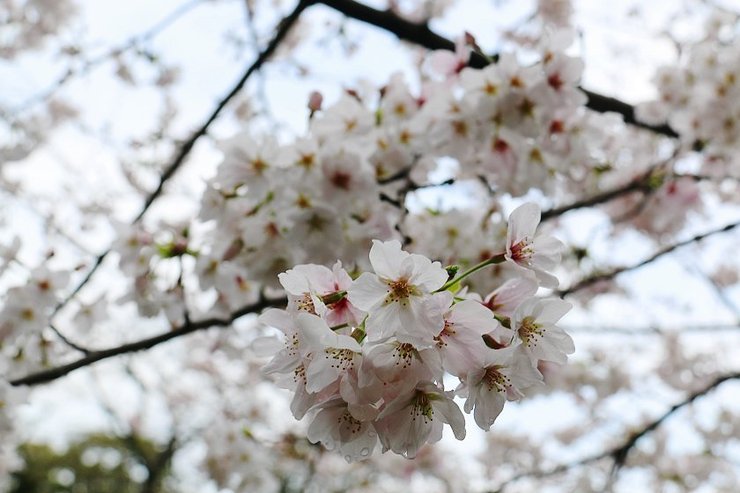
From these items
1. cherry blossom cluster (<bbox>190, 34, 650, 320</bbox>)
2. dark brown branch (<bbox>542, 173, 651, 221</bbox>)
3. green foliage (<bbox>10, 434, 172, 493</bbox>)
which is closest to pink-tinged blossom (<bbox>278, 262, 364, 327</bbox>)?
cherry blossom cluster (<bbox>190, 34, 650, 320</bbox>)

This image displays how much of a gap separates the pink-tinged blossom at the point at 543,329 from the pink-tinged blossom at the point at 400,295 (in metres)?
0.16

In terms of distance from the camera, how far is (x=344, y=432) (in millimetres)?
1020

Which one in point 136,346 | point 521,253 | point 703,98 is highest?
point 521,253

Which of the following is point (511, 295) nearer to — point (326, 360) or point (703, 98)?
point (326, 360)

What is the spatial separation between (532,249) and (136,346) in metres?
1.47

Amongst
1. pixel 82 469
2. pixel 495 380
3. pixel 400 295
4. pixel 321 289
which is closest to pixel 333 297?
pixel 321 289

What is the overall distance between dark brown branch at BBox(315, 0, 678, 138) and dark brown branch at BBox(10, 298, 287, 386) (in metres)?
1.04

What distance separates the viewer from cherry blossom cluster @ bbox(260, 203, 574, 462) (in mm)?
929

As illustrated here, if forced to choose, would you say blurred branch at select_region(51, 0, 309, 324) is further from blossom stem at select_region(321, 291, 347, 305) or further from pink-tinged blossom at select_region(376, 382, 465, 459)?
Result: pink-tinged blossom at select_region(376, 382, 465, 459)

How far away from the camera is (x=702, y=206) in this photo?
3188 millimetres

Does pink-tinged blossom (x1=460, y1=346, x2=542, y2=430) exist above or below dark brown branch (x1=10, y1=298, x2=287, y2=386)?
above

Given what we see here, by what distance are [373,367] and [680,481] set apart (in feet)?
17.7

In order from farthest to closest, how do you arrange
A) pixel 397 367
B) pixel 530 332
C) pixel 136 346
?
pixel 136 346 → pixel 530 332 → pixel 397 367

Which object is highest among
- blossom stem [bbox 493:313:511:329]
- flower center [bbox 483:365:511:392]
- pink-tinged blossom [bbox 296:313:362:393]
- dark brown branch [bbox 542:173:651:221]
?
pink-tinged blossom [bbox 296:313:362:393]
